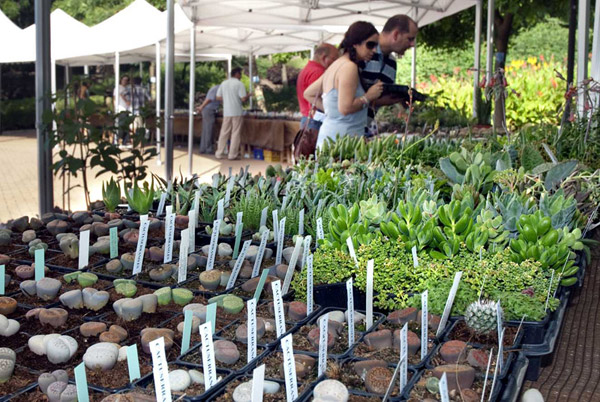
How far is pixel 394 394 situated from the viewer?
4.62ft

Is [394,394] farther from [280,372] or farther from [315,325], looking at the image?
[315,325]

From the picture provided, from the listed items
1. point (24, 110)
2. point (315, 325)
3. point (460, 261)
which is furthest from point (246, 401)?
point (24, 110)

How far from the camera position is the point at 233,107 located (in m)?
12.6

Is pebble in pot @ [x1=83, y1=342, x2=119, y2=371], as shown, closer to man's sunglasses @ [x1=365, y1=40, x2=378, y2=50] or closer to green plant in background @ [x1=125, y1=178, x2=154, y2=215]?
green plant in background @ [x1=125, y1=178, x2=154, y2=215]

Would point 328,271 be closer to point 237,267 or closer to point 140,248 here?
point 237,267

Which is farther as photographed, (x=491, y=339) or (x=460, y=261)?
(x=460, y=261)

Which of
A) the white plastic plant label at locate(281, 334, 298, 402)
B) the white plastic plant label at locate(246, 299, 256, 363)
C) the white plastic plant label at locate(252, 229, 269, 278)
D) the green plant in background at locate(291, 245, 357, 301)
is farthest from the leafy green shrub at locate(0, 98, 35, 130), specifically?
the white plastic plant label at locate(281, 334, 298, 402)

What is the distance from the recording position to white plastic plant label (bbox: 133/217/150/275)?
213 centimetres

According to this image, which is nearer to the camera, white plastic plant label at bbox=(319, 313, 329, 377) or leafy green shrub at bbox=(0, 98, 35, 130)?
white plastic plant label at bbox=(319, 313, 329, 377)

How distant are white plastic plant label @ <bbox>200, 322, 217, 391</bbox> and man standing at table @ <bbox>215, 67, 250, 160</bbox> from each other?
37.1ft

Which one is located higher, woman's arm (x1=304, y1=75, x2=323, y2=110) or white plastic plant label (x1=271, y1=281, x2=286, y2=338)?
woman's arm (x1=304, y1=75, x2=323, y2=110)

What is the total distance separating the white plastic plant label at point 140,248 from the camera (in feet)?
7.00

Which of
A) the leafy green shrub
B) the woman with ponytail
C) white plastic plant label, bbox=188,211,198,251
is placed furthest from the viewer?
the leafy green shrub

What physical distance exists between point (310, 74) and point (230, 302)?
14.4ft
